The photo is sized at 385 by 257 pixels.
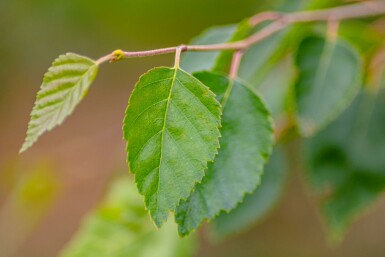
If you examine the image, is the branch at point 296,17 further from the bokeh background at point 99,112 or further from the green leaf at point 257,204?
the bokeh background at point 99,112

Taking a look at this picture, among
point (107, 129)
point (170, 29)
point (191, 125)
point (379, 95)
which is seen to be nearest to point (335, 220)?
point (379, 95)

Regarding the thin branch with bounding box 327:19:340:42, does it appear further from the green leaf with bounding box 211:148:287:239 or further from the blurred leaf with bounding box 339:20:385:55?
the green leaf with bounding box 211:148:287:239

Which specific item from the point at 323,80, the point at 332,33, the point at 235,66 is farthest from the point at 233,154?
the point at 332,33

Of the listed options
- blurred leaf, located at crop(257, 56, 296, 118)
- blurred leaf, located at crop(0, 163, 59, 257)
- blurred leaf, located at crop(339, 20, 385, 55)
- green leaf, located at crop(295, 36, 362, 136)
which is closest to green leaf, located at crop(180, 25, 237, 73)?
green leaf, located at crop(295, 36, 362, 136)

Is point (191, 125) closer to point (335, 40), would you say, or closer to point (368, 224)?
point (335, 40)

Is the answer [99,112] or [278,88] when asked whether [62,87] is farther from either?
[99,112]
